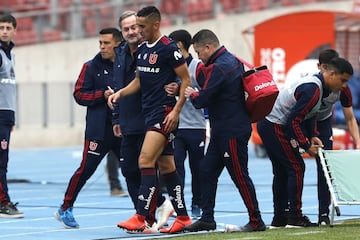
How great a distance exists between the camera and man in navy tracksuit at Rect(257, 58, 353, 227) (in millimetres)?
12646

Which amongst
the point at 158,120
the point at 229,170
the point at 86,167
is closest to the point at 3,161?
the point at 86,167

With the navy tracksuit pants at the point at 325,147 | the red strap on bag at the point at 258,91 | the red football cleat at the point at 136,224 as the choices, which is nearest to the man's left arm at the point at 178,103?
the red strap on bag at the point at 258,91

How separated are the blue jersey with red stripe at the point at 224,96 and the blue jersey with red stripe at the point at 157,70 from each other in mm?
302

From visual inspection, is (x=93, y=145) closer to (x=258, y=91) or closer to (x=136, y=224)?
(x=136, y=224)

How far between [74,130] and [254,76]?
21.2m

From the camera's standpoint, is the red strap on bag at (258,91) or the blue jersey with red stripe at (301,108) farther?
the blue jersey with red stripe at (301,108)

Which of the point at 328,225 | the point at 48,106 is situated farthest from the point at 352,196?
the point at 48,106

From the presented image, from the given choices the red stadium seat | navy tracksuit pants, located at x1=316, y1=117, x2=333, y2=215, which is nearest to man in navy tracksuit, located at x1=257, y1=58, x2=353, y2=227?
navy tracksuit pants, located at x1=316, y1=117, x2=333, y2=215

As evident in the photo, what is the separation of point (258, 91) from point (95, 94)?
211 centimetres

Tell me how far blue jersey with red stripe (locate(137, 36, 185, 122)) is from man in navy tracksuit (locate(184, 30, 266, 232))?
0.26 m

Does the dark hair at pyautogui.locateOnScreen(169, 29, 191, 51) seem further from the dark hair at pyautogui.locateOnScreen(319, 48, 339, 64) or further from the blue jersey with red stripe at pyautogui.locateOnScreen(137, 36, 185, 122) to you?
the dark hair at pyautogui.locateOnScreen(319, 48, 339, 64)

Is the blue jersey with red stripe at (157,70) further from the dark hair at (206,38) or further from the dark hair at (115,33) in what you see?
the dark hair at (115,33)

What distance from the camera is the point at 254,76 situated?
1223 cm

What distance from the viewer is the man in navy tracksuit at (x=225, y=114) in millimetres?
12203
